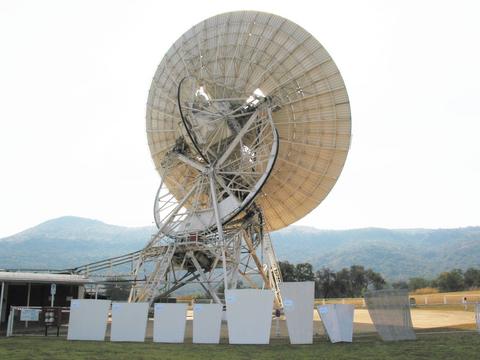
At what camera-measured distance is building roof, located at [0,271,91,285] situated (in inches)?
1145

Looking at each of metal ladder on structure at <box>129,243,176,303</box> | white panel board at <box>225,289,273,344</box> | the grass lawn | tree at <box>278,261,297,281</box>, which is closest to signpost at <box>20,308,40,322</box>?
the grass lawn

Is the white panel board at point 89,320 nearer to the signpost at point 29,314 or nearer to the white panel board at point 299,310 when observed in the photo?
the signpost at point 29,314

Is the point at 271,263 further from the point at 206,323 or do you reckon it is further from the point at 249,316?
the point at 249,316

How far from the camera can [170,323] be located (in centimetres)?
2016

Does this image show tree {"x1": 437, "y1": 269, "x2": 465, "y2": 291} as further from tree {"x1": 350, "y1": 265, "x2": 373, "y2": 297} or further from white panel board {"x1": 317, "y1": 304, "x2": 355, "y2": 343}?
white panel board {"x1": 317, "y1": 304, "x2": 355, "y2": 343}

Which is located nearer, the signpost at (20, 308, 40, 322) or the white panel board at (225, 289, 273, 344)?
the white panel board at (225, 289, 273, 344)

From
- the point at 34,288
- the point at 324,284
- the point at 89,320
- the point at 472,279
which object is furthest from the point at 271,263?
the point at 472,279

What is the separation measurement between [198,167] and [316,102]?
9.24 m

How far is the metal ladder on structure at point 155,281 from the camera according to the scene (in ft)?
113

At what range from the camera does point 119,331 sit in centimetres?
2039

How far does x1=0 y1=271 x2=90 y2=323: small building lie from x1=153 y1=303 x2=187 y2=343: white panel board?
486 inches

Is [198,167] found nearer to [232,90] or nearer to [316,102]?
[232,90]

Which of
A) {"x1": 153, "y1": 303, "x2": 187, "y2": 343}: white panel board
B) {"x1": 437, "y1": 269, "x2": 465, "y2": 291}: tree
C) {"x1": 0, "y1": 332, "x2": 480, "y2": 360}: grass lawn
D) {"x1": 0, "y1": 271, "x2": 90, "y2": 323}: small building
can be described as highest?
{"x1": 437, "y1": 269, "x2": 465, "y2": 291}: tree

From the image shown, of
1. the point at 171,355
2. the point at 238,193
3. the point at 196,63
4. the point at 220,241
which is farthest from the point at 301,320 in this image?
the point at 196,63
